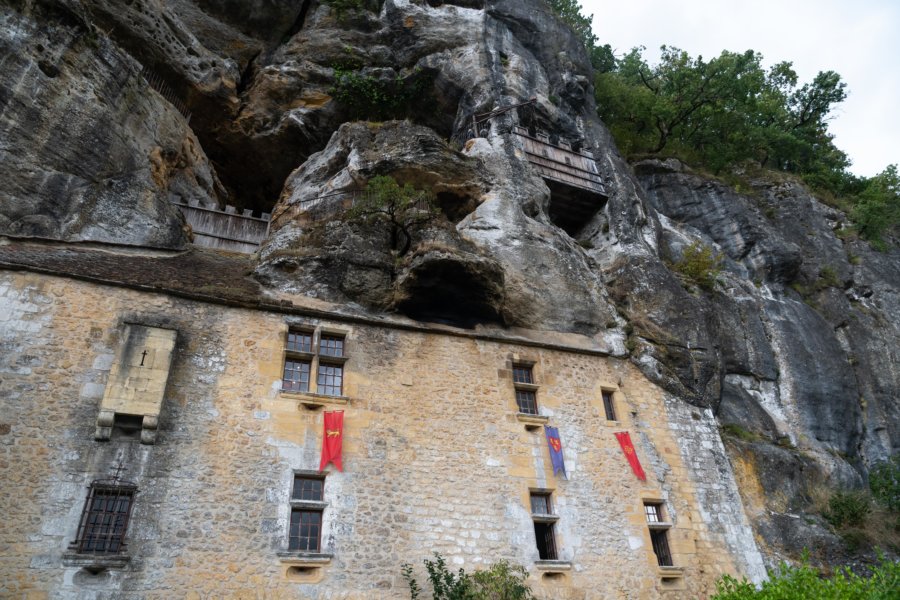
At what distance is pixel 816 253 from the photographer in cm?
2380

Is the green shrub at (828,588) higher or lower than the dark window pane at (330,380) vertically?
lower

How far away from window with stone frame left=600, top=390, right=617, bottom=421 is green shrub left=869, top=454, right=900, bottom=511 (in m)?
8.30

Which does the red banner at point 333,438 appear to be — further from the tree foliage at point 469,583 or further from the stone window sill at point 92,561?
the stone window sill at point 92,561

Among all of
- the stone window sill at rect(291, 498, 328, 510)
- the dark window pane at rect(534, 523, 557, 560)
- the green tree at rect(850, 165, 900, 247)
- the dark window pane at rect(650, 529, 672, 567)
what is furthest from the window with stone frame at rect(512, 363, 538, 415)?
the green tree at rect(850, 165, 900, 247)

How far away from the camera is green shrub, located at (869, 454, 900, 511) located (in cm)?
1642

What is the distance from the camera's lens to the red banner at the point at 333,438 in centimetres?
1103

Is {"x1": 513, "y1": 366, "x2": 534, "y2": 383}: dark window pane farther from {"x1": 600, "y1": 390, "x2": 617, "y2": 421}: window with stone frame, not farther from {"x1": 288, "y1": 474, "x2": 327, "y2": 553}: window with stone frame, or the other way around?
{"x1": 288, "y1": 474, "x2": 327, "y2": 553}: window with stone frame

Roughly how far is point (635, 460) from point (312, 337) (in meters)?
7.16

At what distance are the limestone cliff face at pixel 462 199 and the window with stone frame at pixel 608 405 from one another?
4.05ft

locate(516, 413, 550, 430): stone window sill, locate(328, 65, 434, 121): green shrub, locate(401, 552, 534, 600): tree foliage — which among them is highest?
locate(328, 65, 434, 121): green shrub

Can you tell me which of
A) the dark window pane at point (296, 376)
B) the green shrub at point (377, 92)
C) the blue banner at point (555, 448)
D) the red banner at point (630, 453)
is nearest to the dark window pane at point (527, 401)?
the blue banner at point (555, 448)

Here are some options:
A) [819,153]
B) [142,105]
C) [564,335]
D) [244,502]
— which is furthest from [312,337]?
[819,153]

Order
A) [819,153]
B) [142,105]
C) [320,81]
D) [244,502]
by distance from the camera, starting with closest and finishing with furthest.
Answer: [244,502], [142,105], [320,81], [819,153]

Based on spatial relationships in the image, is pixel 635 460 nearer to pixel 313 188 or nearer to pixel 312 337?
pixel 312 337
